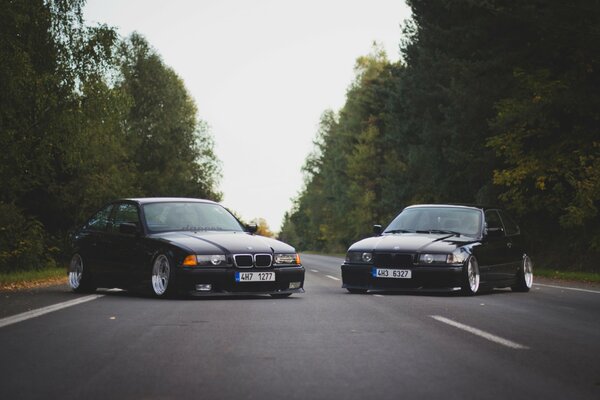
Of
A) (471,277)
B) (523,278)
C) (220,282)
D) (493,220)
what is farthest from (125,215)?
(523,278)

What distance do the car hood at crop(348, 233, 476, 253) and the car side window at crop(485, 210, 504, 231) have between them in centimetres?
101

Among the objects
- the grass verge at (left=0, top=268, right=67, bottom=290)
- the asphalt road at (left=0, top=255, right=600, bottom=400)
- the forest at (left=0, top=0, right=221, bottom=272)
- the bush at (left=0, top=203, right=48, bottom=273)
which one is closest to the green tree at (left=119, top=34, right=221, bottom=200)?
the forest at (left=0, top=0, right=221, bottom=272)

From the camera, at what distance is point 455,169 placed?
3800 cm

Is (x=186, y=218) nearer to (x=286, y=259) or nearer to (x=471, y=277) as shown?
(x=286, y=259)

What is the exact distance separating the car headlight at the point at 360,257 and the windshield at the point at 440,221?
4.60 ft

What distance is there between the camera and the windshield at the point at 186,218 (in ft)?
44.0

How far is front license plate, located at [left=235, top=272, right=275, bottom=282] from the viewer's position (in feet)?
40.3

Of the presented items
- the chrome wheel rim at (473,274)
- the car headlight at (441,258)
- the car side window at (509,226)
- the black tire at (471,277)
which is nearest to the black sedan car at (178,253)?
the car headlight at (441,258)

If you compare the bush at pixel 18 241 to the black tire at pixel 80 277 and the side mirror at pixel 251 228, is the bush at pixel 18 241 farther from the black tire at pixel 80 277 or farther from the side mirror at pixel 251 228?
the side mirror at pixel 251 228

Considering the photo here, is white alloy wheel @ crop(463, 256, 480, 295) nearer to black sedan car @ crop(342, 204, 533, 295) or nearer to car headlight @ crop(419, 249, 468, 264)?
black sedan car @ crop(342, 204, 533, 295)

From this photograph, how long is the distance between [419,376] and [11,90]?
20.6m

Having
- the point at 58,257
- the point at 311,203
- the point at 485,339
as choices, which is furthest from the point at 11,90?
the point at 311,203

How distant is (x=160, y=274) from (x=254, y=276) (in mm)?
1366

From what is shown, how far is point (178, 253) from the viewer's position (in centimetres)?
1216
